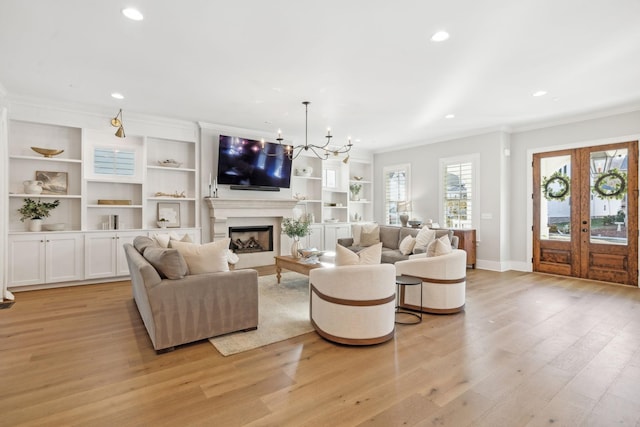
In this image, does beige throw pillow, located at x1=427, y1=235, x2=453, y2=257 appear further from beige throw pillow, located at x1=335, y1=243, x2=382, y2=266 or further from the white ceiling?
the white ceiling

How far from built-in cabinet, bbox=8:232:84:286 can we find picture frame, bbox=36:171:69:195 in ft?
2.44

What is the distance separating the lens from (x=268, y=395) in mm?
2182

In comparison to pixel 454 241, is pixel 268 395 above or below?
below

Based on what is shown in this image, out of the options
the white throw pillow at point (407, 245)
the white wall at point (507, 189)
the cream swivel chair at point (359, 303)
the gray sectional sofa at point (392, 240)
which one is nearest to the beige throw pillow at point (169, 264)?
the cream swivel chair at point (359, 303)

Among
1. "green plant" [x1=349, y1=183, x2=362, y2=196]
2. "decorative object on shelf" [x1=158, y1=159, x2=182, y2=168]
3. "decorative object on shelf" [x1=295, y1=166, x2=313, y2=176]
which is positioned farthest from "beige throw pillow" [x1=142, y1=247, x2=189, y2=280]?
"green plant" [x1=349, y1=183, x2=362, y2=196]

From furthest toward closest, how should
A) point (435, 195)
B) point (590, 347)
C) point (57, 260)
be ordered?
1. point (435, 195)
2. point (57, 260)
3. point (590, 347)

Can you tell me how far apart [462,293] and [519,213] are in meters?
3.50

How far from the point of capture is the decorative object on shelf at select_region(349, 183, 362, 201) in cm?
870

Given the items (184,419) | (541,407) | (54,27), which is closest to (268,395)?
Result: (184,419)

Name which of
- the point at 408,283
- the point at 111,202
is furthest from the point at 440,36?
the point at 111,202

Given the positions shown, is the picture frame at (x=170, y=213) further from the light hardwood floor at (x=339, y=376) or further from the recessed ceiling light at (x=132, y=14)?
the recessed ceiling light at (x=132, y=14)

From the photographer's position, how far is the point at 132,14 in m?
2.73

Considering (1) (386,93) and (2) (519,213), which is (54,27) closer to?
(1) (386,93)

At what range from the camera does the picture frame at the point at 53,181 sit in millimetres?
5148
